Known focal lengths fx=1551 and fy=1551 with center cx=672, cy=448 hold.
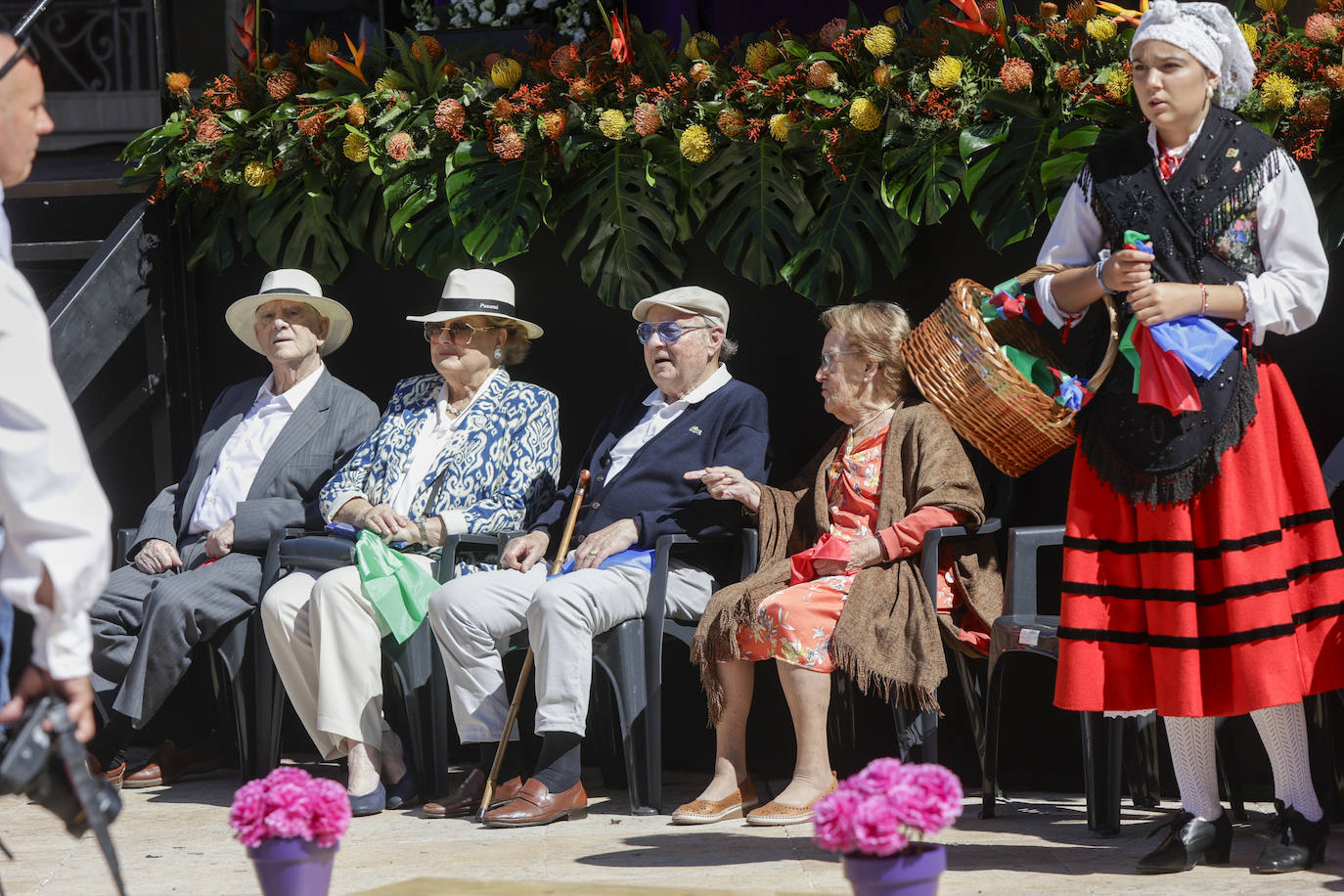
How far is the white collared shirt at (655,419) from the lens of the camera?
491 cm

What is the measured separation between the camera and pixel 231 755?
18.1 feet

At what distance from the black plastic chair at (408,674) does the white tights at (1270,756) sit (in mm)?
2194

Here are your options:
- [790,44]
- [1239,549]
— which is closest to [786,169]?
[790,44]

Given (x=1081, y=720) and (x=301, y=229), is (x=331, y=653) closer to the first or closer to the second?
(x=301, y=229)

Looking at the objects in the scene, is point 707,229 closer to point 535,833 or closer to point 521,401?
point 521,401

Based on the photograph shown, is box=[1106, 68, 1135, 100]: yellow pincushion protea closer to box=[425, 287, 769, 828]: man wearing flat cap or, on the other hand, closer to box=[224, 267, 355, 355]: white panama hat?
box=[425, 287, 769, 828]: man wearing flat cap

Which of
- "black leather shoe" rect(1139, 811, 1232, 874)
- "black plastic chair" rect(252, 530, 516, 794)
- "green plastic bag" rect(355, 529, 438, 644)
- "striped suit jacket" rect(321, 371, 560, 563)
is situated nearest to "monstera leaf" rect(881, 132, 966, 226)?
"striped suit jacket" rect(321, 371, 560, 563)

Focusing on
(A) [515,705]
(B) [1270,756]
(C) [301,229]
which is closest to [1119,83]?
(B) [1270,756]

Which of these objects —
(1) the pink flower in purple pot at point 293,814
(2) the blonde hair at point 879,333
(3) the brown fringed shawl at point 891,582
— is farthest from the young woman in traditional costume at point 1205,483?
(1) the pink flower in purple pot at point 293,814

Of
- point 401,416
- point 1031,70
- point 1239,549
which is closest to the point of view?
point 1239,549

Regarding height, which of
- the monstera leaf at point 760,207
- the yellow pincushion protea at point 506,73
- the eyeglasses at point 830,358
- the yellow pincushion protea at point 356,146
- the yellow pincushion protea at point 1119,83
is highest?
the yellow pincushion protea at point 506,73

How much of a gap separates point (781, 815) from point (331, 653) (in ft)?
4.74

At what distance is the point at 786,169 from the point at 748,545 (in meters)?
1.24

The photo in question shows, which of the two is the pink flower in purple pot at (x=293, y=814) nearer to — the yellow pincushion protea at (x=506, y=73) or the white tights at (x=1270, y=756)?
the white tights at (x=1270, y=756)
